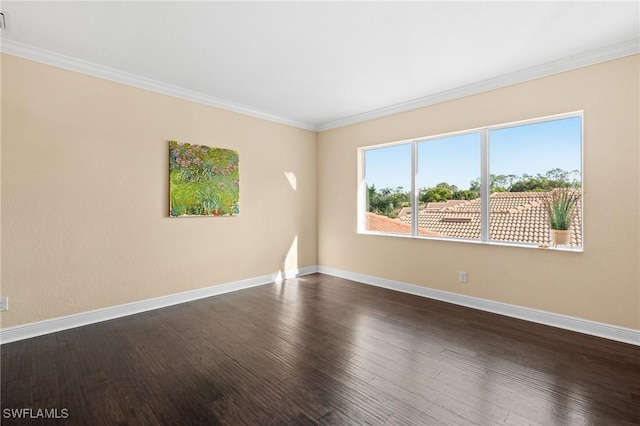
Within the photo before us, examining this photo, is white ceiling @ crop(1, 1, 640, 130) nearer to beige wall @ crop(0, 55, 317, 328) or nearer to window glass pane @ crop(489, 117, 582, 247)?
beige wall @ crop(0, 55, 317, 328)

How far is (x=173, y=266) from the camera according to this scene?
3.84m

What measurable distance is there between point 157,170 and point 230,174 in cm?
96

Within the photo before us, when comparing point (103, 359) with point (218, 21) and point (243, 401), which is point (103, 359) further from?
point (218, 21)

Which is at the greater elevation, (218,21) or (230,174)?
(218,21)

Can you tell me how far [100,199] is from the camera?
3.27 metres

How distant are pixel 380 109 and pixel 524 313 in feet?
10.8

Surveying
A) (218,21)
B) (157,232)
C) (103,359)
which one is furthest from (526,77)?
(103,359)

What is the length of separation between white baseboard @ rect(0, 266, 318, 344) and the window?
7.84ft

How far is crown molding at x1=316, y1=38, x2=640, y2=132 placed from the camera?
277 cm

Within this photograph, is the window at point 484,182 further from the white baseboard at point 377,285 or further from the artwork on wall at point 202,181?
the artwork on wall at point 202,181

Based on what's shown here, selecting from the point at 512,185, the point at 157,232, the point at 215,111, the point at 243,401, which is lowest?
the point at 243,401

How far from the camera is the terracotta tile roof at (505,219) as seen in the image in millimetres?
3322

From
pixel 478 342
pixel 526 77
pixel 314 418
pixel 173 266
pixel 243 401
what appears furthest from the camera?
pixel 173 266

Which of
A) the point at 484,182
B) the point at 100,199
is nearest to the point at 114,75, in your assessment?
the point at 100,199
